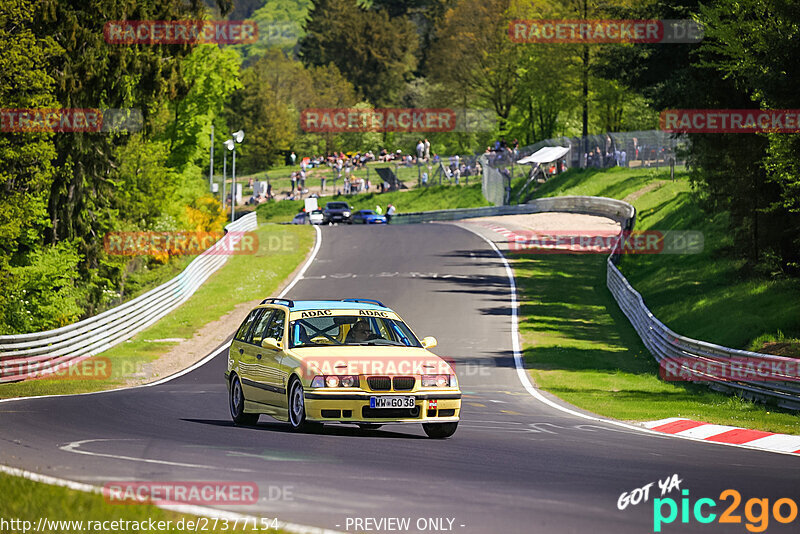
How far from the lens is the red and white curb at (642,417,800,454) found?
1412 cm

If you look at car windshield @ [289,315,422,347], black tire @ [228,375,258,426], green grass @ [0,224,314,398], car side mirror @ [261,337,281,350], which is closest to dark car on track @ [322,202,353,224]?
green grass @ [0,224,314,398]

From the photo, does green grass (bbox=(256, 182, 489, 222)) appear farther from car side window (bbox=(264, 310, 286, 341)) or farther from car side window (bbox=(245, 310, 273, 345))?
car side window (bbox=(264, 310, 286, 341))

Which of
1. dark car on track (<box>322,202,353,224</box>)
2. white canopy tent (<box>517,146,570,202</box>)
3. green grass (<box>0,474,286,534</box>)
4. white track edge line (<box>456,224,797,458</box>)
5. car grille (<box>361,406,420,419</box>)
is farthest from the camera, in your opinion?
white canopy tent (<box>517,146,570,202</box>)

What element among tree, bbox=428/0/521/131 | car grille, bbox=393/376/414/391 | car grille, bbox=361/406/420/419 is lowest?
car grille, bbox=361/406/420/419

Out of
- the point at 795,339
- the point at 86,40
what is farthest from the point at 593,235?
the point at 795,339

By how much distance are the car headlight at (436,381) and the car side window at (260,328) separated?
Answer: 276cm

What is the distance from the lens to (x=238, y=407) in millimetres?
14891

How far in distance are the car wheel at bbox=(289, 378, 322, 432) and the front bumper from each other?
0.18 metres

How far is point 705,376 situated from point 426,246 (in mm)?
32338

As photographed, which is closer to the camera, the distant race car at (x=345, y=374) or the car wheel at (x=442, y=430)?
the distant race car at (x=345, y=374)

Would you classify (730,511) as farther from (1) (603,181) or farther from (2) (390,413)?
(1) (603,181)

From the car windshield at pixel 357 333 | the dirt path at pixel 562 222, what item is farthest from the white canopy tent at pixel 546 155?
the car windshield at pixel 357 333

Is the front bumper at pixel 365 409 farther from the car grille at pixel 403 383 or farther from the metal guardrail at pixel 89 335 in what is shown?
the metal guardrail at pixel 89 335

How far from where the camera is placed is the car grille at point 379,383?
41.9ft
